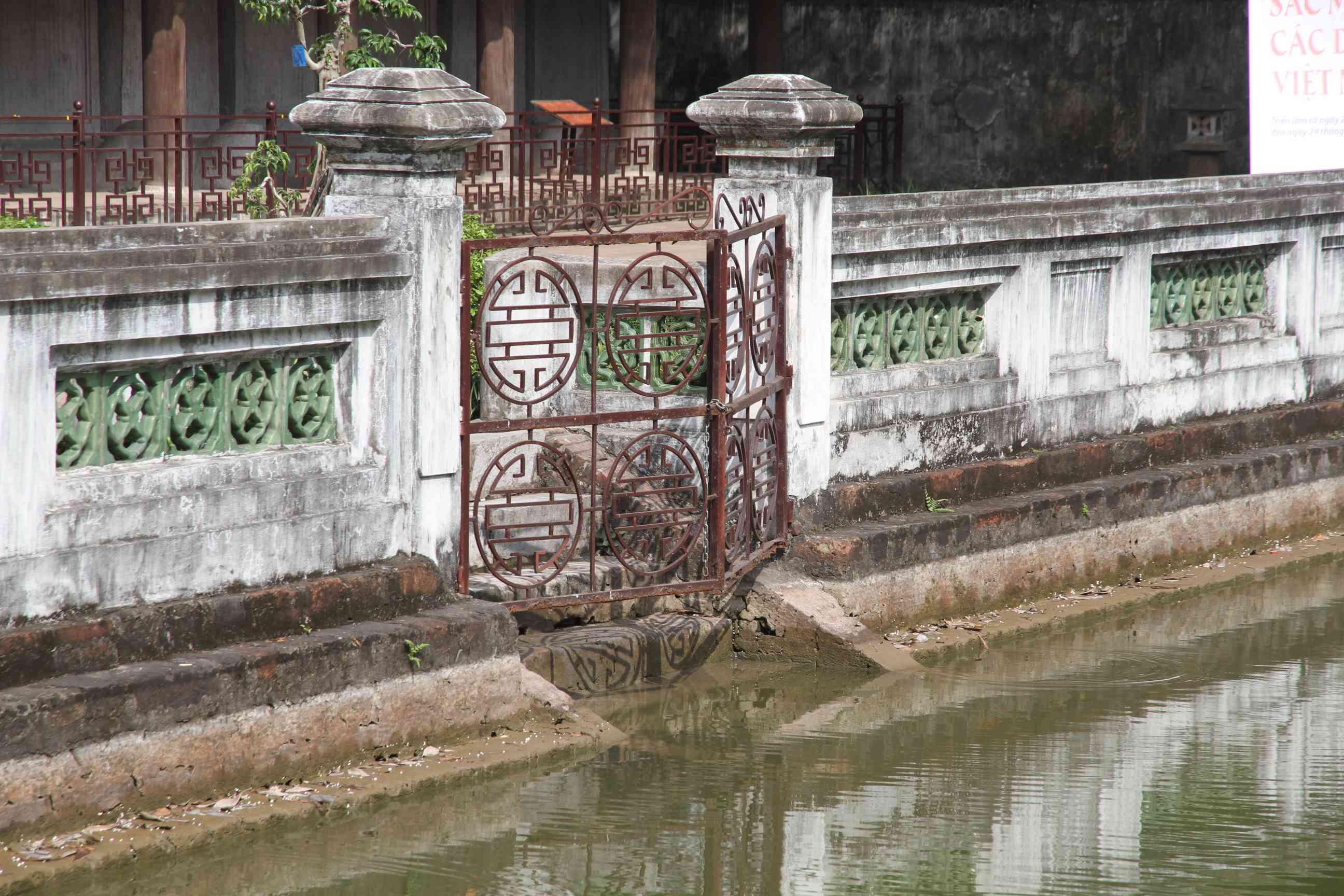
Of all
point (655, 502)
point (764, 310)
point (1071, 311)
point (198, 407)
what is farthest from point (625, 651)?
point (1071, 311)

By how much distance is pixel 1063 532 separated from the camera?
7906mm

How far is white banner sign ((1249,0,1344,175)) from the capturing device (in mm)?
9977

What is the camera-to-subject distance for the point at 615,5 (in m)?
18.9

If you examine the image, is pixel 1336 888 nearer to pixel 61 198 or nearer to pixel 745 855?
pixel 745 855

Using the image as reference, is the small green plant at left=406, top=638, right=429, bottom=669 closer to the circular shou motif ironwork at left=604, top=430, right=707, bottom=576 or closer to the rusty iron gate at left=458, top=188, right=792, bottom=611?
the rusty iron gate at left=458, top=188, right=792, bottom=611

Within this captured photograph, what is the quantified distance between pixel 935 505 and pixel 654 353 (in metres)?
1.37

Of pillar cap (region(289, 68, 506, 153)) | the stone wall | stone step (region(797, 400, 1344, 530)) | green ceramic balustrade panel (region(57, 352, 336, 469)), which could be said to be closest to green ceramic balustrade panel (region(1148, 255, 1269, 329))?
stone step (region(797, 400, 1344, 530))

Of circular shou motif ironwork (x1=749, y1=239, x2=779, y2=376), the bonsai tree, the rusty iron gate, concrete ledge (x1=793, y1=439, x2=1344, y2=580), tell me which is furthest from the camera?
the bonsai tree

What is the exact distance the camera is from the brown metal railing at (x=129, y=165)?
471 inches

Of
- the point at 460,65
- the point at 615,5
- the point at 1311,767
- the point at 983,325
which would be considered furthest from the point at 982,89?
the point at 1311,767

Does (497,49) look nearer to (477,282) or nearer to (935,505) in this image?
(477,282)

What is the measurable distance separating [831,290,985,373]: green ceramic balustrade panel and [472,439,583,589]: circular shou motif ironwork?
4.24ft

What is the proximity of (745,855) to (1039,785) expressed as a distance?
1152mm

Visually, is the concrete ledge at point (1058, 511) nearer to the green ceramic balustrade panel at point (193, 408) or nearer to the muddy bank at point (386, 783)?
the muddy bank at point (386, 783)
